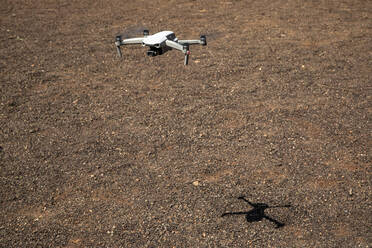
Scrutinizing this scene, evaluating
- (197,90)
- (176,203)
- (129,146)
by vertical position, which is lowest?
(176,203)

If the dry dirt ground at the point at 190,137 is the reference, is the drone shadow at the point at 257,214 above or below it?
below

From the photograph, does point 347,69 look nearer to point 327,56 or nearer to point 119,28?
point 327,56

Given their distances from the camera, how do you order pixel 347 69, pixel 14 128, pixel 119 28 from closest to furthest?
pixel 14 128
pixel 347 69
pixel 119 28

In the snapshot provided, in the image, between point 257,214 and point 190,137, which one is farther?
point 190,137

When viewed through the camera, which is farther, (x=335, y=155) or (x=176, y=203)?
(x=335, y=155)

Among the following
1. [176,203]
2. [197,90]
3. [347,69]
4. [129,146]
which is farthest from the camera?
[347,69]

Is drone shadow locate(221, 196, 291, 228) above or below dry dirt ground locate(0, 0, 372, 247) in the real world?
below

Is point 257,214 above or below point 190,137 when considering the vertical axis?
below

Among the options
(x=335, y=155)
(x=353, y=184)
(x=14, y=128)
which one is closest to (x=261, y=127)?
(x=335, y=155)
